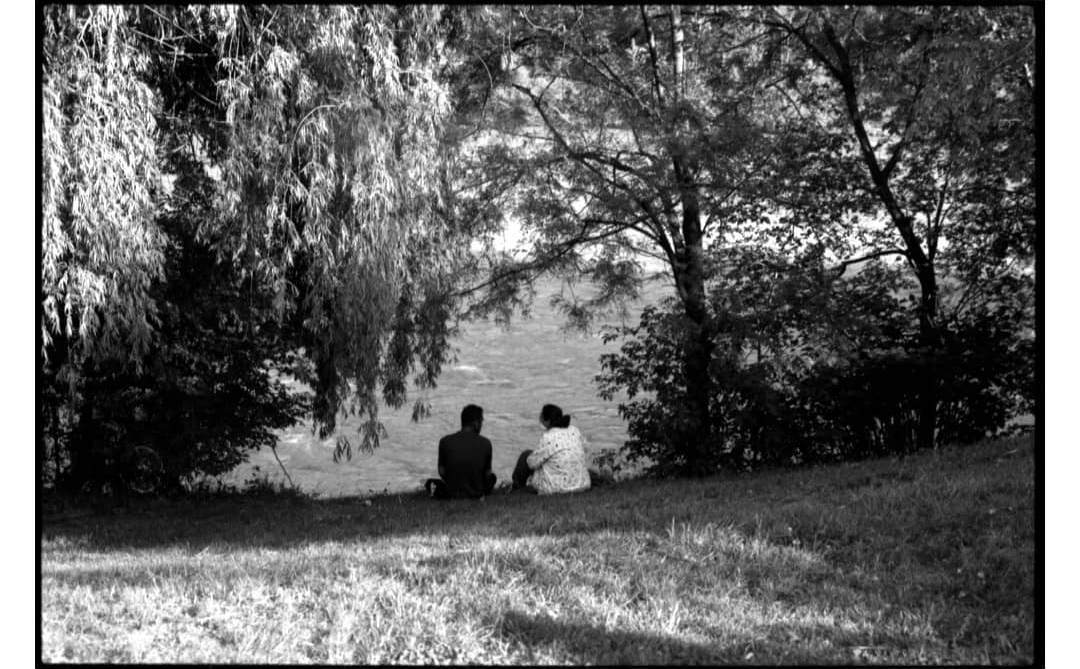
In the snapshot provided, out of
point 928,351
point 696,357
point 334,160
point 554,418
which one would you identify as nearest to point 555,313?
point 696,357

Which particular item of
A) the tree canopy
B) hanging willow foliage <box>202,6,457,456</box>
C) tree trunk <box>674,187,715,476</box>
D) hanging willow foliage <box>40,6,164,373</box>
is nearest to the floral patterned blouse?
the tree canopy

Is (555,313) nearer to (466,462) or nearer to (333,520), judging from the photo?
(466,462)

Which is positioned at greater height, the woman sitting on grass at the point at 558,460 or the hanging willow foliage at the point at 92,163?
the hanging willow foliage at the point at 92,163

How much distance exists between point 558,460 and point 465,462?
3.58 ft

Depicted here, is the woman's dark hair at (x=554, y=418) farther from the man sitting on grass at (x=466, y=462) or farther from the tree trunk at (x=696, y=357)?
the tree trunk at (x=696, y=357)

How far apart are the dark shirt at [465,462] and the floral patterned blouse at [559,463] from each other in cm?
59

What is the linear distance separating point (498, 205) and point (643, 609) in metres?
9.11

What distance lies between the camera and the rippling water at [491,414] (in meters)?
25.0

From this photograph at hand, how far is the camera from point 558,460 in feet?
37.1

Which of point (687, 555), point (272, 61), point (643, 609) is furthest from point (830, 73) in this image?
point (643, 609)

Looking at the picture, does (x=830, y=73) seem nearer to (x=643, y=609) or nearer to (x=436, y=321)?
(x=436, y=321)

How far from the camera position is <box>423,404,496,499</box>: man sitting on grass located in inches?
446

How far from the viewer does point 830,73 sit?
15.2 metres

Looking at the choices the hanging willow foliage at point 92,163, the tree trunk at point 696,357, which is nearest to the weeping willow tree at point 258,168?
the hanging willow foliage at point 92,163
